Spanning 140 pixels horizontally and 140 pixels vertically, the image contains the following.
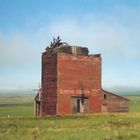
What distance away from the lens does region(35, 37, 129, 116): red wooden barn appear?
56.6 m

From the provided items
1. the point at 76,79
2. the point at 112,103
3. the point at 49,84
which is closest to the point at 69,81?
the point at 76,79

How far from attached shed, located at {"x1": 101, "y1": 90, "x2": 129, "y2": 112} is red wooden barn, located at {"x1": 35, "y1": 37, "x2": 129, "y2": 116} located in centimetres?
642

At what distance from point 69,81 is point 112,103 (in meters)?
15.2

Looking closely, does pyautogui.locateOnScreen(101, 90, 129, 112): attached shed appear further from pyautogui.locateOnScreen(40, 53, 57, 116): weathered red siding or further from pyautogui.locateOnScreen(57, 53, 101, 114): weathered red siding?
pyautogui.locateOnScreen(40, 53, 57, 116): weathered red siding

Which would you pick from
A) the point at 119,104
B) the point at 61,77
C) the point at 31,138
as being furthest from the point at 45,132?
the point at 119,104

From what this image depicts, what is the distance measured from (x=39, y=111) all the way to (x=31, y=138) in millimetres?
34620

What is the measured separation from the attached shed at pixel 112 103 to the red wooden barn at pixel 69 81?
642cm

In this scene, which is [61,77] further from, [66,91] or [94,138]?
[94,138]

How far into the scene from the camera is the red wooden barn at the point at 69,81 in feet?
186

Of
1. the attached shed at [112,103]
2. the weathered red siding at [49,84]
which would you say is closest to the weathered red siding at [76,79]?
the weathered red siding at [49,84]

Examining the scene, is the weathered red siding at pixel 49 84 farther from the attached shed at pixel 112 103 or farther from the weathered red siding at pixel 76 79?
the attached shed at pixel 112 103

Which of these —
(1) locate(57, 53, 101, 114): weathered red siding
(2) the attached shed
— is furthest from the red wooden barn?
(2) the attached shed

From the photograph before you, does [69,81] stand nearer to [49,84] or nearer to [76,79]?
[76,79]

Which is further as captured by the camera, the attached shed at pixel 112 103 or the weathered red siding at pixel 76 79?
the attached shed at pixel 112 103
